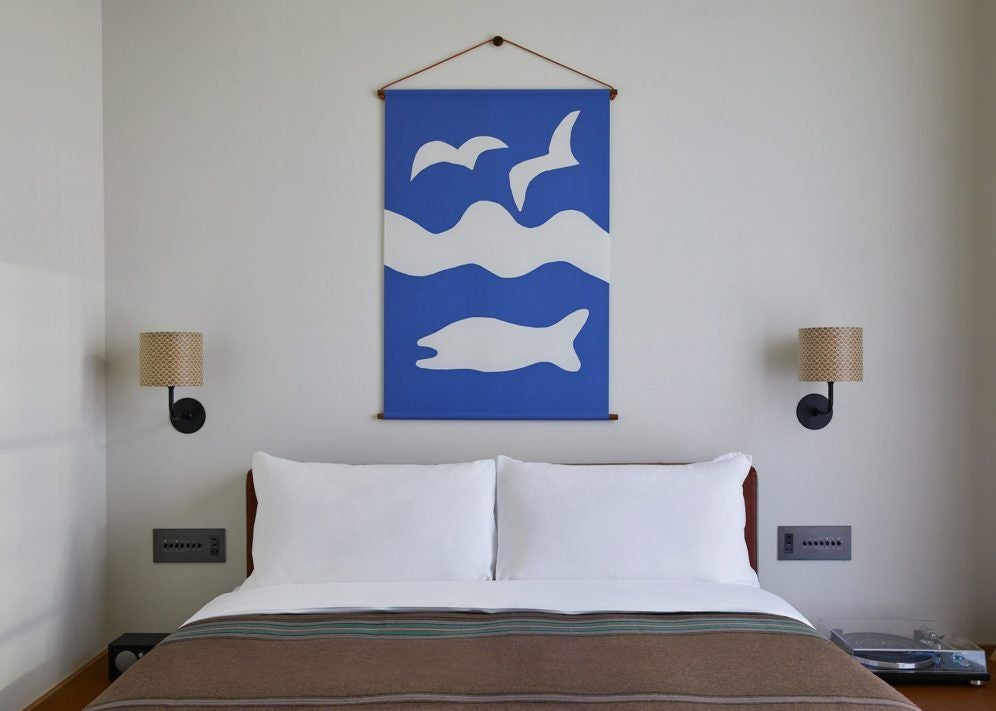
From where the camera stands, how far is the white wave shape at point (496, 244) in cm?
262

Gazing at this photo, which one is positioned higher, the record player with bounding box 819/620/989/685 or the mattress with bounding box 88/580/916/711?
the mattress with bounding box 88/580/916/711

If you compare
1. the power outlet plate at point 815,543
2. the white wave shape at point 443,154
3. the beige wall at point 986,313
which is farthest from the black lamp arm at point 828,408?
the white wave shape at point 443,154

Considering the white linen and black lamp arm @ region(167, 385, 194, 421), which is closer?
the white linen

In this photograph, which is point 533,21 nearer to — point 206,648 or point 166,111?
point 166,111

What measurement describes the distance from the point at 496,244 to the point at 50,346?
1429 mm

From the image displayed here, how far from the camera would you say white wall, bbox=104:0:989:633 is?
262 cm

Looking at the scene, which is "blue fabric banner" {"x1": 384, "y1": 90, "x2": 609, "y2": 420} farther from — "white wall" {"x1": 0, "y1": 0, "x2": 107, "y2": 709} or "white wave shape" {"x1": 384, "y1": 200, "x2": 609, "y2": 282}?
"white wall" {"x1": 0, "y1": 0, "x2": 107, "y2": 709}

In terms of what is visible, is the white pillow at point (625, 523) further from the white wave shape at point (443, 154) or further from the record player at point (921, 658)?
the white wave shape at point (443, 154)

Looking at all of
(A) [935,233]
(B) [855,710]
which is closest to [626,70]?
(A) [935,233]

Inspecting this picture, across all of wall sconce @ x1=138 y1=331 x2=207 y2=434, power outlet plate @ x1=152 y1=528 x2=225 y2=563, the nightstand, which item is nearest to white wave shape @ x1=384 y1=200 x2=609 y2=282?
wall sconce @ x1=138 y1=331 x2=207 y2=434

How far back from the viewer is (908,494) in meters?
2.61

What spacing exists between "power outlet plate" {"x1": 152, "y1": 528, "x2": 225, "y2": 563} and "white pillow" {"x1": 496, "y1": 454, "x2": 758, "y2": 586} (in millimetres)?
1003

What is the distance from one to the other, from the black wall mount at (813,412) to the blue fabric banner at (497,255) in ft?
2.18

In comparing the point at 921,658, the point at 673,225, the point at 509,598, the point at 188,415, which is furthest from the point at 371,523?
the point at 921,658
